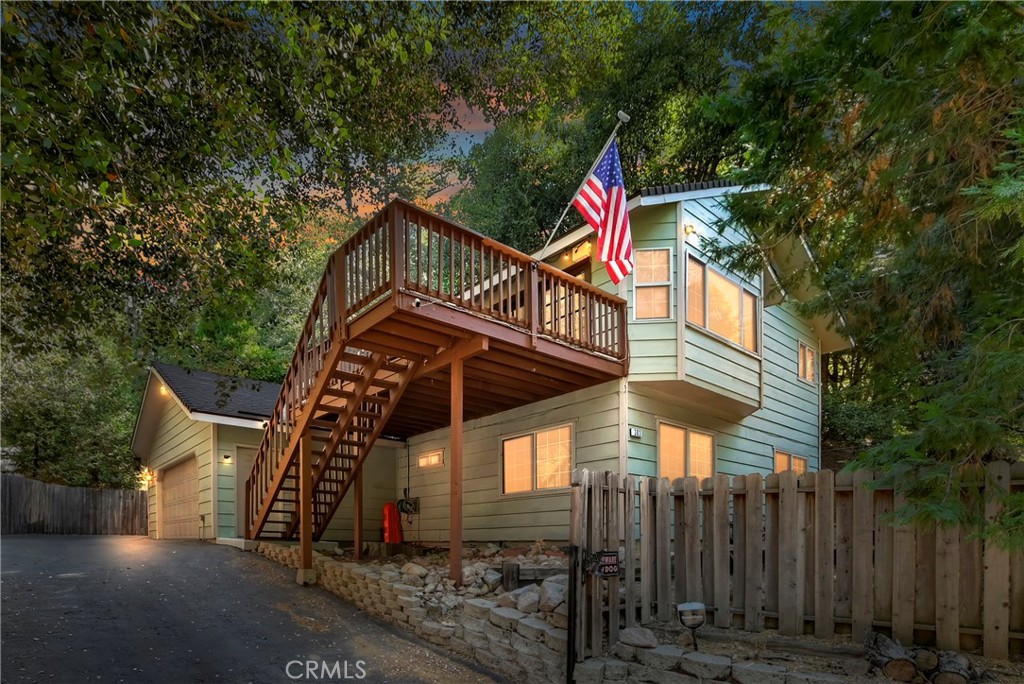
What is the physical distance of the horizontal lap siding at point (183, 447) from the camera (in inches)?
546

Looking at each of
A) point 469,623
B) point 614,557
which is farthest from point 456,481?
point 614,557

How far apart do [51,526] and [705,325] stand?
63.6ft

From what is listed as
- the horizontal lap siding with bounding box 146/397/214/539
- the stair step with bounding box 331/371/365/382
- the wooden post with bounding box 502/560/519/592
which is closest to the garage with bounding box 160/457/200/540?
the horizontal lap siding with bounding box 146/397/214/539

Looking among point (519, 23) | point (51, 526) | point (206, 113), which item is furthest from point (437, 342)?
point (51, 526)

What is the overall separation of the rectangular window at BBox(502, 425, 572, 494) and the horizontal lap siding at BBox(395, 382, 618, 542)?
133 mm

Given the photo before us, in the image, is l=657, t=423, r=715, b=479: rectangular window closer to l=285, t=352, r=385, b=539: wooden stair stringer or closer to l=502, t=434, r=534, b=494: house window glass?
l=502, t=434, r=534, b=494: house window glass

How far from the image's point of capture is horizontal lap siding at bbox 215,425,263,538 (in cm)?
1360

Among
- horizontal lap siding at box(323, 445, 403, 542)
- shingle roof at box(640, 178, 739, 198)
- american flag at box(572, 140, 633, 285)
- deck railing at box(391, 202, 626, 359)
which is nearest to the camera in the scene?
deck railing at box(391, 202, 626, 359)

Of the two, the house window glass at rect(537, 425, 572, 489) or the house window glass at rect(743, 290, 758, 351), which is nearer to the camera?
the house window glass at rect(537, 425, 572, 489)

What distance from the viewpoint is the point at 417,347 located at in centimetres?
843

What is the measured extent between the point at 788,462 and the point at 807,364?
7.57 feet

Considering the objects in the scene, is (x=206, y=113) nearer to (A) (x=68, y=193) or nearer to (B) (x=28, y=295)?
(A) (x=68, y=193)

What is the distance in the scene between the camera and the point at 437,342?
8.12 meters

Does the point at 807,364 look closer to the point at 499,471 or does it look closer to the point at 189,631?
the point at 499,471
